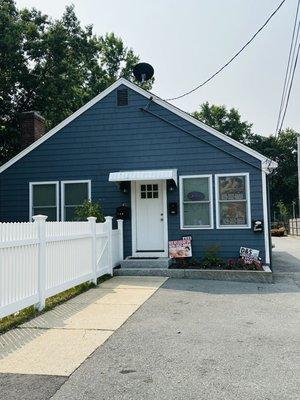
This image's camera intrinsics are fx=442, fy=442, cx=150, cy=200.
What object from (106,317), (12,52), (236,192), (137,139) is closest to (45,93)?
(12,52)

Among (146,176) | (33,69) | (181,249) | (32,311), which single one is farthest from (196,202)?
(33,69)

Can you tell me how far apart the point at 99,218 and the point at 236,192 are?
3776 mm

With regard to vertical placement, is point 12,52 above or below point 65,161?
above

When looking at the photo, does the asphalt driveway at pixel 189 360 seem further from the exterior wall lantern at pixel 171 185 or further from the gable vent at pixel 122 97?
the gable vent at pixel 122 97

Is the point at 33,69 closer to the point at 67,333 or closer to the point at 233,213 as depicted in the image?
the point at 233,213

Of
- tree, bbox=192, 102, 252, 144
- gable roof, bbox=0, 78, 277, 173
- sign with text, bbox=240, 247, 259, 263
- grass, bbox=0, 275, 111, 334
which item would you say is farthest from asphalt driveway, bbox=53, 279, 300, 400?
tree, bbox=192, 102, 252, 144

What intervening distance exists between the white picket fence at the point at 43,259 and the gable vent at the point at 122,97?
4351 millimetres

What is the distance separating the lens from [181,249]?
12047 mm

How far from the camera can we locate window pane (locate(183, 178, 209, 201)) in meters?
12.2

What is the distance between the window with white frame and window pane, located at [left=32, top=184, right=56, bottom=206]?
34cm

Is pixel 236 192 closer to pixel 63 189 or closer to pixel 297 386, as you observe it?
pixel 63 189

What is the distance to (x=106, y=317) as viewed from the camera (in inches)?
251

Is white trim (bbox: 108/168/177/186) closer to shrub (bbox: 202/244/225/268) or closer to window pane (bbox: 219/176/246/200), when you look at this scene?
window pane (bbox: 219/176/246/200)

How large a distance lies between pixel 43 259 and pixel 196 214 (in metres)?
6.23
